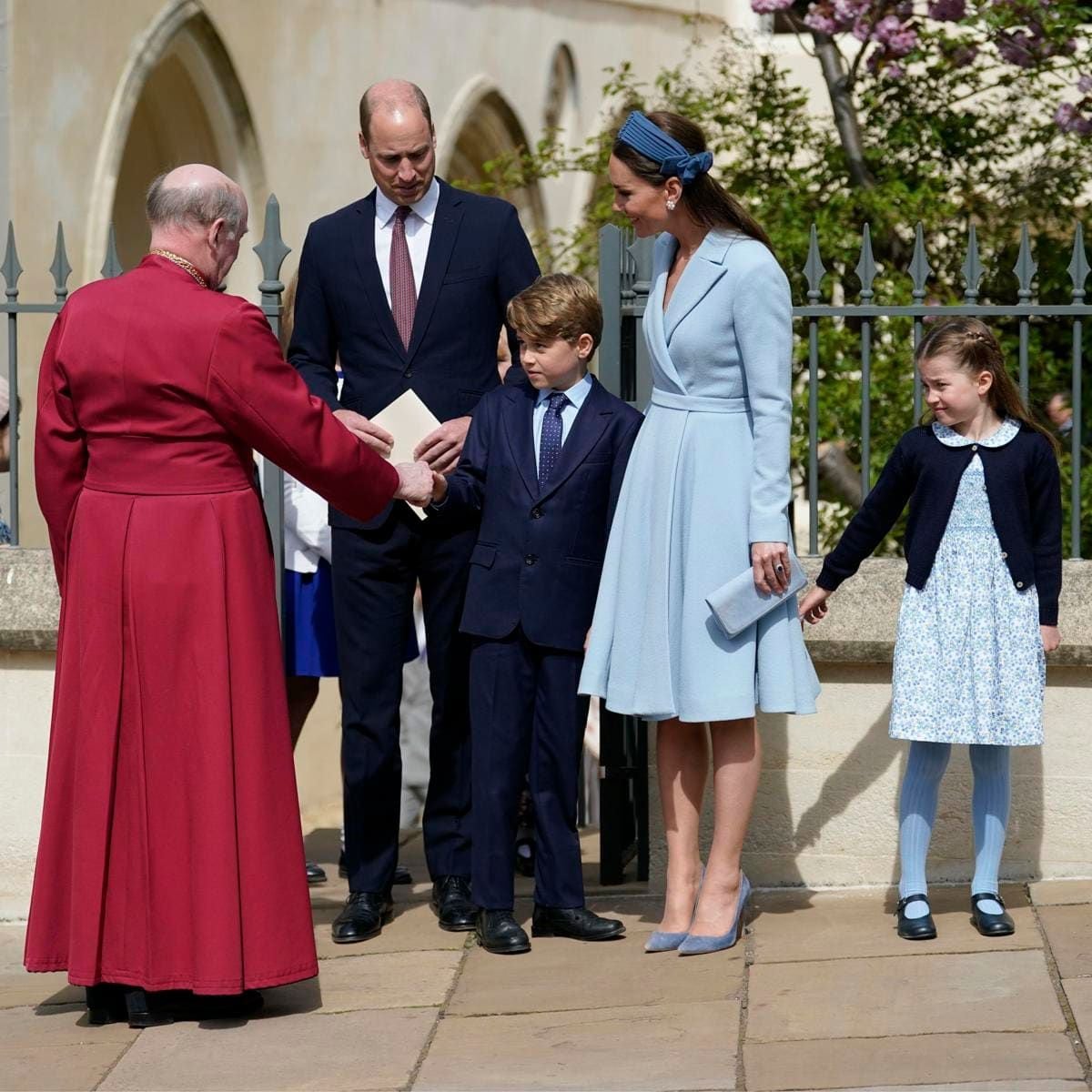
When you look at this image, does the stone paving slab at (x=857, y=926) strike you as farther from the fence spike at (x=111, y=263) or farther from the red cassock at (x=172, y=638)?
the fence spike at (x=111, y=263)

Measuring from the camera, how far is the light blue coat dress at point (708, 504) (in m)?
4.63

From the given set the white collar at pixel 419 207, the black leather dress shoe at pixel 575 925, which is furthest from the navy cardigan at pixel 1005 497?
the white collar at pixel 419 207

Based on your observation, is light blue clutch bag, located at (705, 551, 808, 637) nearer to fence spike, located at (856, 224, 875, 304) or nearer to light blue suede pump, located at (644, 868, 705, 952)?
light blue suede pump, located at (644, 868, 705, 952)

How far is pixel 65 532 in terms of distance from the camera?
4.48m

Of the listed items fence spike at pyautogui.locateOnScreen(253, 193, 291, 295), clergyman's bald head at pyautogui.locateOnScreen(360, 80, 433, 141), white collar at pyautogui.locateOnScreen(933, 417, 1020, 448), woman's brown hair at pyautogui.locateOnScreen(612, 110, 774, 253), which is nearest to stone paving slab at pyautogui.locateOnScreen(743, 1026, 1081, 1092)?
white collar at pyautogui.locateOnScreen(933, 417, 1020, 448)

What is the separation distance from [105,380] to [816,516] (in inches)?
85.1

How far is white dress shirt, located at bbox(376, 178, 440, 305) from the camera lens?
508 centimetres

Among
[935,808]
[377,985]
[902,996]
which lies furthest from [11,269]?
[902,996]

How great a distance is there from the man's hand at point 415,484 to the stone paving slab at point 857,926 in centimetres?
130

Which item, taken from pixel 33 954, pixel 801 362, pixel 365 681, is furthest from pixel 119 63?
pixel 33 954

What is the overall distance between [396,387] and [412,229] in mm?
402

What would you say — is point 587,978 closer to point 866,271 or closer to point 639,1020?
point 639,1020

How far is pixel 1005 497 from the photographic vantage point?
4730mm

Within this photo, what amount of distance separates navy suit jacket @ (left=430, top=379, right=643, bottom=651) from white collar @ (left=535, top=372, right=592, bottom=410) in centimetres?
1
